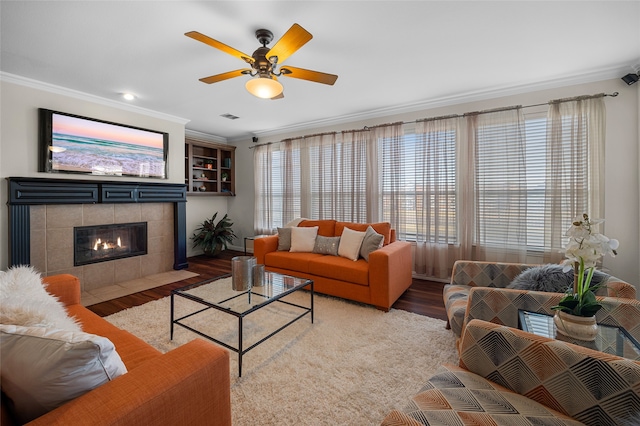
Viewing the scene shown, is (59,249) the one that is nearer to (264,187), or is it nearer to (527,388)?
(264,187)

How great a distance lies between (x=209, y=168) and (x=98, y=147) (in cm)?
228

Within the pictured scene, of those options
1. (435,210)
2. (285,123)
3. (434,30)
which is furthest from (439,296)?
(285,123)

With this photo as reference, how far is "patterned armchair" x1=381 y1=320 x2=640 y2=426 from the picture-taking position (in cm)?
94

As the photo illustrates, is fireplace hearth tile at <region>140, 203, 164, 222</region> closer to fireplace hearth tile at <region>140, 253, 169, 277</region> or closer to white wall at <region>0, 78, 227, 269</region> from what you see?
white wall at <region>0, 78, 227, 269</region>

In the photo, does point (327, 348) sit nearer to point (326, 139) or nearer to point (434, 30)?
point (434, 30)

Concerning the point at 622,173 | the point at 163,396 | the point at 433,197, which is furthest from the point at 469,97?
the point at 163,396

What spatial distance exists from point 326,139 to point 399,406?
4.09m

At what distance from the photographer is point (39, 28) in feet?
7.16

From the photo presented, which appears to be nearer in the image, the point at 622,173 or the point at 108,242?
the point at 622,173

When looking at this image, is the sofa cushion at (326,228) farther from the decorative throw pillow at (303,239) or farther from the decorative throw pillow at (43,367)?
the decorative throw pillow at (43,367)

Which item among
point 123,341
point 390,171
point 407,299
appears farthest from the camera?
point 390,171

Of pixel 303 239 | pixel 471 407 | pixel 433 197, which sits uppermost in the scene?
pixel 433 197

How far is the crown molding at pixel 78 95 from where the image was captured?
2.98 metres

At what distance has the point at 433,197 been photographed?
3.85 m
